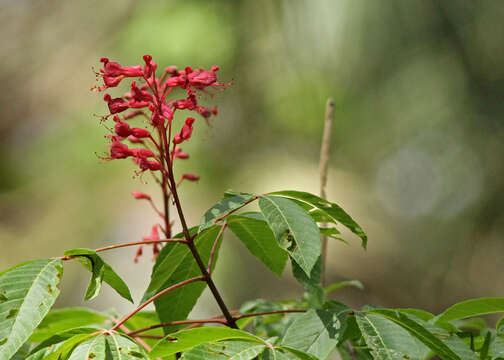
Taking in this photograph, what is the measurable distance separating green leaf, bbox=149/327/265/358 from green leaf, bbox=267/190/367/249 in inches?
5.4

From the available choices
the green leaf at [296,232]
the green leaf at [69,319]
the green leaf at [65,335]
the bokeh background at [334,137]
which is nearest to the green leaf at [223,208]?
the green leaf at [296,232]

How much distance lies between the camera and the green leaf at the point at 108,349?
0.42m

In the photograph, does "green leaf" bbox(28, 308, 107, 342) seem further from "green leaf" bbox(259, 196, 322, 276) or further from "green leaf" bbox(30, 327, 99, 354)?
"green leaf" bbox(259, 196, 322, 276)

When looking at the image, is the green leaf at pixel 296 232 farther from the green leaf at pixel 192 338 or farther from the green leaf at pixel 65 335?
the green leaf at pixel 65 335

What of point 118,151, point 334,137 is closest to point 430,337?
point 118,151

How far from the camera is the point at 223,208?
1.58ft

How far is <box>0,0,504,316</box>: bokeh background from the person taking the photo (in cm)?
392

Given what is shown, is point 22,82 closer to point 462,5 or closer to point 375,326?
point 462,5

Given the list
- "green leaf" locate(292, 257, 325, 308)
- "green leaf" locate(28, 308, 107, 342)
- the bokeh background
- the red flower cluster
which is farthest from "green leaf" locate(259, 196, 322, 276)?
the bokeh background

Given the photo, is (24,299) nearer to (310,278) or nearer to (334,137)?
(310,278)

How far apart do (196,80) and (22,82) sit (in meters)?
3.94

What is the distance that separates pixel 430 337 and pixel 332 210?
0.45ft

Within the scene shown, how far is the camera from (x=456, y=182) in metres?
4.00

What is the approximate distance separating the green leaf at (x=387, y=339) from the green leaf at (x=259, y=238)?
151 millimetres
